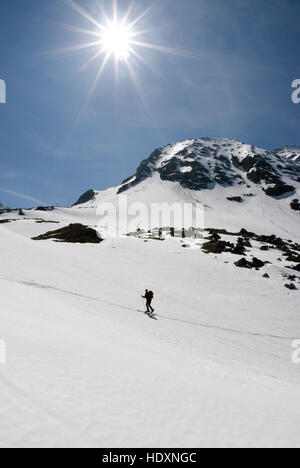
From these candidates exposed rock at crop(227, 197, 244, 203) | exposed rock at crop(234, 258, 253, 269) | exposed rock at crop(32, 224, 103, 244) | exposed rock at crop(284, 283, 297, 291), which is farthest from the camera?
exposed rock at crop(227, 197, 244, 203)

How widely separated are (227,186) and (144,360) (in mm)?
141709

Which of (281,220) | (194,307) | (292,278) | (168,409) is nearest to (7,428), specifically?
(168,409)

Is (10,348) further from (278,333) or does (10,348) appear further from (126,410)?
(278,333)

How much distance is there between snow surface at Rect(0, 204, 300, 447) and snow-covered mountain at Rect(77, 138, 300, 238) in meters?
55.1

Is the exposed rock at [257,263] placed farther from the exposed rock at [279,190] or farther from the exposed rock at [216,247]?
the exposed rock at [279,190]

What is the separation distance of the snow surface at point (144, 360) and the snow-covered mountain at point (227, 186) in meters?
55.1

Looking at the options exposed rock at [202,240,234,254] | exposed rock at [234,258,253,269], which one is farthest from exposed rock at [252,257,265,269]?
exposed rock at [202,240,234,254]

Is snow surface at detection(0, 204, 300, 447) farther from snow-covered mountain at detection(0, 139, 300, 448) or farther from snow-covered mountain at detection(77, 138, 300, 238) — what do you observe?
snow-covered mountain at detection(77, 138, 300, 238)

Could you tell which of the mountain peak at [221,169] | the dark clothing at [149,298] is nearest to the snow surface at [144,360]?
the dark clothing at [149,298]

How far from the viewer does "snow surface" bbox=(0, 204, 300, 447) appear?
4000mm

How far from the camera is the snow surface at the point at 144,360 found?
4.00 metres

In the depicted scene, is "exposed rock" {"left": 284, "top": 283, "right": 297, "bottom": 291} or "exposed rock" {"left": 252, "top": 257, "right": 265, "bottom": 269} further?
"exposed rock" {"left": 252, "top": 257, "right": 265, "bottom": 269}

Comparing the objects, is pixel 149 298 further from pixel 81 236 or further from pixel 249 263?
pixel 81 236

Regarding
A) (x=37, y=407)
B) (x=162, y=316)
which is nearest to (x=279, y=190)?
(x=162, y=316)
